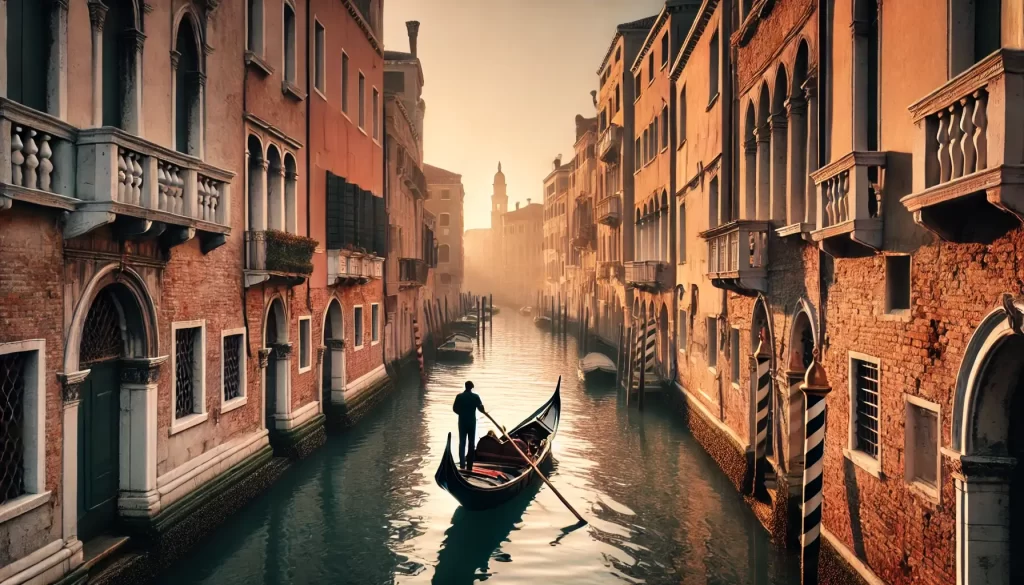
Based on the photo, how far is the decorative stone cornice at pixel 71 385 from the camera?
521cm

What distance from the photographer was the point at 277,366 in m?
9.98

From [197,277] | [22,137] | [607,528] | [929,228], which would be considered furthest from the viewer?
[607,528]

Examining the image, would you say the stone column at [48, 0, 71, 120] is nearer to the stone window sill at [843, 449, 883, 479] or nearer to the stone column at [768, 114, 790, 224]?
the stone window sill at [843, 449, 883, 479]

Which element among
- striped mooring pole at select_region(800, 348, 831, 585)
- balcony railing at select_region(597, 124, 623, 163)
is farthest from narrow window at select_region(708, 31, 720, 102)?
balcony railing at select_region(597, 124, 623, 163)

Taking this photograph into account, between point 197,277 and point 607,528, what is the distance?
4668 mm

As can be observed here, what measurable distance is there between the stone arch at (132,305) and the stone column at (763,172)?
5.95 m

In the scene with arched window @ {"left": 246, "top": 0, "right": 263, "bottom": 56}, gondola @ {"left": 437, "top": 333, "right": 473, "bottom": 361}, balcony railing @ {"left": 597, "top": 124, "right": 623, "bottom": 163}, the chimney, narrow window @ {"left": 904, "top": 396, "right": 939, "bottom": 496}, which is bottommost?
gondola @ {"left": 437, "top": 333, "right": 473, "bottom": 361}

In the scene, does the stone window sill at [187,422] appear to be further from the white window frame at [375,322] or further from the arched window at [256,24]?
the white window frame at [375,322]

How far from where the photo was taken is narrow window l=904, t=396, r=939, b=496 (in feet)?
15.3

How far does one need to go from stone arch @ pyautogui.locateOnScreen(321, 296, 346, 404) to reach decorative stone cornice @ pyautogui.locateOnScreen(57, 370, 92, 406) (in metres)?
7.06

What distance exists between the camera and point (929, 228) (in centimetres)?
423

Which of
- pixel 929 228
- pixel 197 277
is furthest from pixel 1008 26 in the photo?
pixel 197 277

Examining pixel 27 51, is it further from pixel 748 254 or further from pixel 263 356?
pixel 748 254

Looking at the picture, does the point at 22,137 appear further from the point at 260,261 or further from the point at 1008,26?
the point at 1008,26
